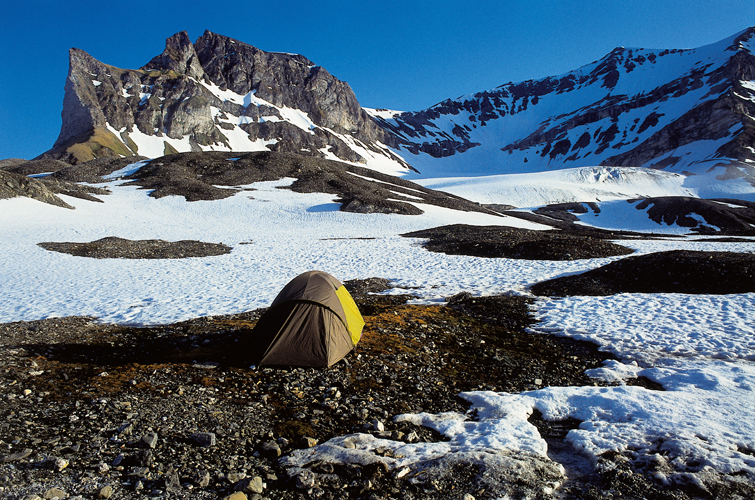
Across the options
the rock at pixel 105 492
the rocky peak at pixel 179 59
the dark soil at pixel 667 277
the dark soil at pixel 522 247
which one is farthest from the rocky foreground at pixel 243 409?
the rocky peak at pixel 179 59

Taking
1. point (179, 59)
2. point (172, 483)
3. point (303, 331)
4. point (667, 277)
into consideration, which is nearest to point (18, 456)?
point (172, 483)

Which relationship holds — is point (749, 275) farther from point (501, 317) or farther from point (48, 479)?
point (48, 479)

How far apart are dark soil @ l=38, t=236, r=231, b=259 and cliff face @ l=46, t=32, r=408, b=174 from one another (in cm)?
9429

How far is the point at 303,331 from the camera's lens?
28.2ft

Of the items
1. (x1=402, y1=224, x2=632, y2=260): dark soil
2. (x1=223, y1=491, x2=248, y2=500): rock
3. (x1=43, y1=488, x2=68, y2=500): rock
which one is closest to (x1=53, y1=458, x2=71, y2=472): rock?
(x1=43, y1=488, x2=68, y2=500): rock

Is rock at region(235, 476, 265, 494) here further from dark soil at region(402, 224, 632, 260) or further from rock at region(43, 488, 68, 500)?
dark soil at region(402, 224, 632, 260)

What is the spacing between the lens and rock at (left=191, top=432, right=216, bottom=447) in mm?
5709

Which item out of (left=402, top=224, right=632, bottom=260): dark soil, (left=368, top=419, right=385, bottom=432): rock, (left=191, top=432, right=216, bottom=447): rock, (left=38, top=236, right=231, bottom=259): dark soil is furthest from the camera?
(left=402, top=224, right=632, bottom=260): dark soil

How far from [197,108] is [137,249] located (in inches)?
5587

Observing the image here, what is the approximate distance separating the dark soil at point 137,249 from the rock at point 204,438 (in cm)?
1965

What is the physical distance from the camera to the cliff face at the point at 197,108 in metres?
125

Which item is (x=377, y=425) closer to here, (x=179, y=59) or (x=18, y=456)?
(x=18, y=456)

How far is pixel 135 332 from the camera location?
10938mm

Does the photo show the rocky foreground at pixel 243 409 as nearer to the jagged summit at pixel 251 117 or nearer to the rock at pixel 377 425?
the rock at pixel 377 425
